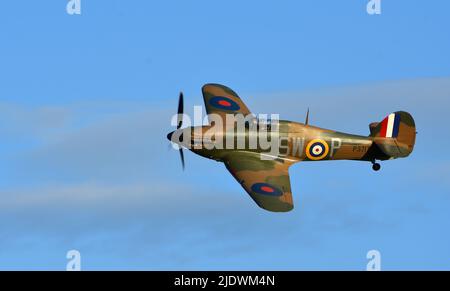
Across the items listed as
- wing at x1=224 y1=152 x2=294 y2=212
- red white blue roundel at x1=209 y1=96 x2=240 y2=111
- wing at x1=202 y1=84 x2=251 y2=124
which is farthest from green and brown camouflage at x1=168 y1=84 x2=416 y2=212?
red white blue roundel at x1=209 y1=96 x2=240 y2=111

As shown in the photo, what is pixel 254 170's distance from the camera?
111ft

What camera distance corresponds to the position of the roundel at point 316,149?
116 feet

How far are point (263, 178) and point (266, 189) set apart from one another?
3.11ft

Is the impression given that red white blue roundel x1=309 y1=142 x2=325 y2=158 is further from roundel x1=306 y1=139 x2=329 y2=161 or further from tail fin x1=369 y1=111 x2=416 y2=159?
tail fin x1=369 y1=111 x2=416 y2=159

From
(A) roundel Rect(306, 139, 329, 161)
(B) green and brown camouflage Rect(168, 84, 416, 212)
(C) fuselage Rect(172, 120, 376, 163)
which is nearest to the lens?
(B) green and brown camouflage Rect(168, 84, 416, 212)

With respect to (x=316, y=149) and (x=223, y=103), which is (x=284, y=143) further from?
(x=223, y=103)

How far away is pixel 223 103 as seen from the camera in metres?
37.9

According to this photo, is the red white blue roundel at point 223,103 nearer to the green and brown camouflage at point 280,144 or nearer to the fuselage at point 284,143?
the green and brown camouflage at point 280,144

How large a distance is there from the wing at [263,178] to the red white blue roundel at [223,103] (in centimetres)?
348

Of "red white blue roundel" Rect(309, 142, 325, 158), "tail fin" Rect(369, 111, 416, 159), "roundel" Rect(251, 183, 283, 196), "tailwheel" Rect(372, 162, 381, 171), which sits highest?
"tail fin" Rect(369, 111, 416, 159)

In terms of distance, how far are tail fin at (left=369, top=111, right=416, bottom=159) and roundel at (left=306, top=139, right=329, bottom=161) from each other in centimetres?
207

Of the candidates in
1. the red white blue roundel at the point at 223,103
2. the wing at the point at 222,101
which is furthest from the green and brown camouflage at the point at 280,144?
the red white blue roundel at the point at 223,103

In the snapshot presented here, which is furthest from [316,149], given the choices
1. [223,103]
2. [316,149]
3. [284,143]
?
[223,103]

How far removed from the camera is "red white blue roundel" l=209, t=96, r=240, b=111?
3759 cm
